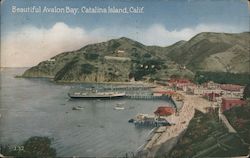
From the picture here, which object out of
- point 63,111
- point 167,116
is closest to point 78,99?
point 63,111

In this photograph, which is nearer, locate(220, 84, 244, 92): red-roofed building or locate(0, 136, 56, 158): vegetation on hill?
locate(0, 136, 56, 158): vegetation on hill

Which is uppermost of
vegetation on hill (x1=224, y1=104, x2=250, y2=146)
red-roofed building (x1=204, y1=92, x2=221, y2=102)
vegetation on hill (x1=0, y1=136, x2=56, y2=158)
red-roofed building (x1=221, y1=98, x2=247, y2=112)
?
red-roofed building (x1=204, y1=92, x2=221, y2=102)

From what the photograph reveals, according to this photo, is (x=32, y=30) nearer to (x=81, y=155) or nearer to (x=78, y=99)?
(x=78, y=99)

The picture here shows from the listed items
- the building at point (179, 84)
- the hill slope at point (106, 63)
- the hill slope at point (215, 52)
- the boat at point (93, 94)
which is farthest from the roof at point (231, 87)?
the boat at point (93, 94)

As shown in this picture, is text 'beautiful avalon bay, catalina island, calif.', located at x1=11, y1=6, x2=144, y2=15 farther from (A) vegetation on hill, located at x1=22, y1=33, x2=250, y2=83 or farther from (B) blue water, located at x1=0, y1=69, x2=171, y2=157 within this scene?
(B) blue water, located at x1=0, y1=69, x2=171, y2=157

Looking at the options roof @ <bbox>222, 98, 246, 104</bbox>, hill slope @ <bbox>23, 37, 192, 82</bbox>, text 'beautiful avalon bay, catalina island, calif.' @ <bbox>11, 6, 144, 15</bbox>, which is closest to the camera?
text 'beautiful avalon bay, catalina island, calif.' @ <bbox>11, 6, 144, 15</bbox>

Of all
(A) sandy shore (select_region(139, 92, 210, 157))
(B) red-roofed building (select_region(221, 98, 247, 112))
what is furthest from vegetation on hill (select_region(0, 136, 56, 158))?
(B) red-roofed building (select_region(221, 98, 247, 112))

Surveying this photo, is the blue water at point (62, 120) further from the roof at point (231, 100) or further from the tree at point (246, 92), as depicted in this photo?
the tree at point (246, 92)
